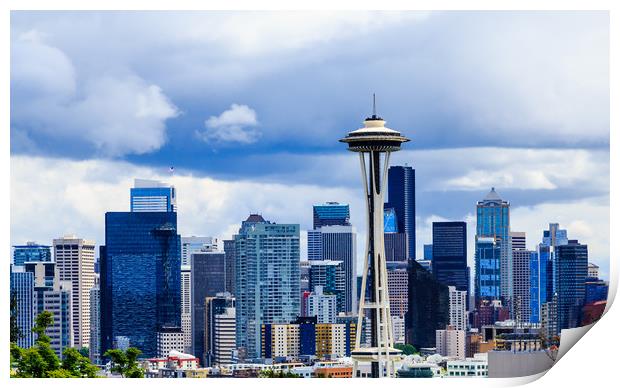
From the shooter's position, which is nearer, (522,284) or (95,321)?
(95,321)

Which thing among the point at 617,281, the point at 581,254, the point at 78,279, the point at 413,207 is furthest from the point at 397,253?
the point at 617,281

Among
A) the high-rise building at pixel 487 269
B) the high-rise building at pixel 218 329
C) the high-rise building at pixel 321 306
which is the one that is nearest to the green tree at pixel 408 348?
the high-rise building at pixel 321 306

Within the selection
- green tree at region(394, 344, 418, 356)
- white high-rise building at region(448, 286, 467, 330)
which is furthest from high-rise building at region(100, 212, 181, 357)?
white high-rise building at region(448, 286, 467, 330)

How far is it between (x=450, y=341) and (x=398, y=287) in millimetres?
2908

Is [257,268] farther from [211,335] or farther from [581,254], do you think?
[581,254]

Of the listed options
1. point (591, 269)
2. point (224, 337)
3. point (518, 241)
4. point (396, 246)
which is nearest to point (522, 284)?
point (518, 241)

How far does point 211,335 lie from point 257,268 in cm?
383

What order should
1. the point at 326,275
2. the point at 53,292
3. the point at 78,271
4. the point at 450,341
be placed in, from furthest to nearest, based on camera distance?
the point at 326,275 < the point at 78,271 < the point at 53,292 < the point at 450,341

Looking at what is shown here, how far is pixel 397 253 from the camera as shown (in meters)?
48.9

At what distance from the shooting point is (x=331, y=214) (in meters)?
50.8

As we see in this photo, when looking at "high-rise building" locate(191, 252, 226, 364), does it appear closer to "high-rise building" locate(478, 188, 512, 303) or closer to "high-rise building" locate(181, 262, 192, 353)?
"high-rise building" locate(181, 262, 192, 353)

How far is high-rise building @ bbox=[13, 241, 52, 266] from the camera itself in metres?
47.1

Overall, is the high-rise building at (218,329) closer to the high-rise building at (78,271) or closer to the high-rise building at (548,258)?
the high-rise building at (78,271)

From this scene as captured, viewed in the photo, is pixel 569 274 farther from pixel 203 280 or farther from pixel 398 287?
pixel 203 280
